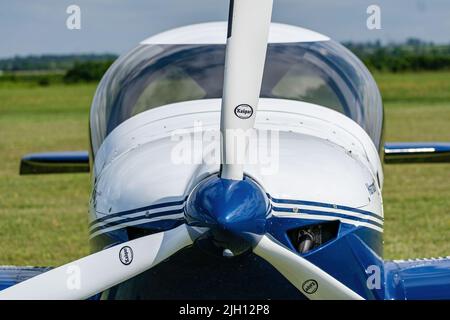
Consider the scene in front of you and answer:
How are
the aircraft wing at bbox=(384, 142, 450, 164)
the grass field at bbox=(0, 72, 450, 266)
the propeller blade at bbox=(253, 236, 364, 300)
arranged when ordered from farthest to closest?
1. the grass field at bbox=(0, 72, 450, 266)
2. the aircraft wing at bbox=(384, 142, 450, 164)
3. the propeller blade at bbox=(253, 236, 364, 300)

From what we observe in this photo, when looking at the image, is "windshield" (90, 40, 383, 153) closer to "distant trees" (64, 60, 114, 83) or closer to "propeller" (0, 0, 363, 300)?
"propeller" (0, 0, 363, 300)

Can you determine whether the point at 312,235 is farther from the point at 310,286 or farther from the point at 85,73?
the point at 85,73

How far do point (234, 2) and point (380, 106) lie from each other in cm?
208

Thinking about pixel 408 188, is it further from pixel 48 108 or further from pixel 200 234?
pixel 48 108

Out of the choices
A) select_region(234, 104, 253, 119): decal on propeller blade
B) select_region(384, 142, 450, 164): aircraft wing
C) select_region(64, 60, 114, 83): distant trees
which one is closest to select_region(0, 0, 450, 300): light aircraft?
select_region(234, 104, 253, 119): decal on propeller blade

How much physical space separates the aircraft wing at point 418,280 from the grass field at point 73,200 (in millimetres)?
2616

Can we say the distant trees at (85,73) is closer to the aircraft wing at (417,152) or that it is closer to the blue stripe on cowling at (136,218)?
the aircraft wing at (417,152)

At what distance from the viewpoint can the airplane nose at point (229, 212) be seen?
330 centimetres

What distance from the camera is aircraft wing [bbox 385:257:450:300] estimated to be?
4.69 m

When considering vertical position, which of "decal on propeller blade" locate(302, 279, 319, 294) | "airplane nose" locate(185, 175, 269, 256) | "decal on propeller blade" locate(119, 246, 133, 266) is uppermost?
"airplane nose" locate(185, 175, 269, 256)

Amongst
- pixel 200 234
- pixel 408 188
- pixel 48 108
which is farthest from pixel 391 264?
pixel 48 108

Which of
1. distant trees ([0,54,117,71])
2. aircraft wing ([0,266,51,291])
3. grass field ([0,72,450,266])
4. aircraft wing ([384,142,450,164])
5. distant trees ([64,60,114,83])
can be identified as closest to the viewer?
aircraft wing ([0,266,51,291])

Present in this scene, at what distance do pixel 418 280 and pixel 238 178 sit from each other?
1.79 metres

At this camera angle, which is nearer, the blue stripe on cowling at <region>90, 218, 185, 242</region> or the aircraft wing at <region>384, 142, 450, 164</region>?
the blue stripe on cowling at <region>90, 218, 185, 242</region>
